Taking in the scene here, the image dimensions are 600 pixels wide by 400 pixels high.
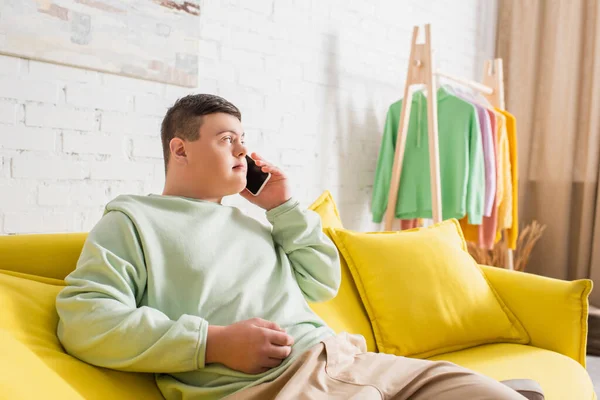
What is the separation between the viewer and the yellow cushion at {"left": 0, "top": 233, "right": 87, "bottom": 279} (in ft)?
4.39

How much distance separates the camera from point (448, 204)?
2957 mm

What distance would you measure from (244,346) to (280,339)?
70 millimetres

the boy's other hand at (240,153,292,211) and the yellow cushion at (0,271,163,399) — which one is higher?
the boy's other hand at (240,153,292,211)

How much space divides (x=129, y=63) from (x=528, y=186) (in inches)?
110

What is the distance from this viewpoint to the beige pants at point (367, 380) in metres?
1.06

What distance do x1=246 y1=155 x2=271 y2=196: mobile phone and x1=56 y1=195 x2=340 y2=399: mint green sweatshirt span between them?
67 mm

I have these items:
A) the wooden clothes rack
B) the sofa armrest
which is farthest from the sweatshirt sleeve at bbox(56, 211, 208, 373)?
the wooden clothes rack

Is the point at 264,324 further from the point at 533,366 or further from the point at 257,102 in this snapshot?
the point at 257,102

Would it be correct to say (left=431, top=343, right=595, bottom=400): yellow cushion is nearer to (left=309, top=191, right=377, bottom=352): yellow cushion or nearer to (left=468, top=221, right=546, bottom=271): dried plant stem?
(left=309, top=191, right=377, bottom=352): yellow cushion

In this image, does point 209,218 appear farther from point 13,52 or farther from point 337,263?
point 13,52

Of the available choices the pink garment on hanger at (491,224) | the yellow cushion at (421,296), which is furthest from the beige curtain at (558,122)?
the yellow cushion at (421,296)

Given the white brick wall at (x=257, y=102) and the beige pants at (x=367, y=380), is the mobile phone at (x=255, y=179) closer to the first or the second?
the beige pants at (x=367, y=380)

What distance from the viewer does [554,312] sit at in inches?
73.2

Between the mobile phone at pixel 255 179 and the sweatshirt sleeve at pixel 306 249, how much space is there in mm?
64
